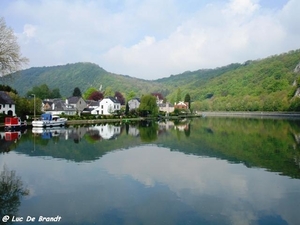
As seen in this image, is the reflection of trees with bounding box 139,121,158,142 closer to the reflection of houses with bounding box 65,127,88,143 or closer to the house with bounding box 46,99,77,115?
the reflection of houses with bounding box 65,127,88,143

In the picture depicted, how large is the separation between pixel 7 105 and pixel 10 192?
1906 inches

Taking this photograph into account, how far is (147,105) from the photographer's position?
9331 centimetres

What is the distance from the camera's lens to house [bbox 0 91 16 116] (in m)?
57.5

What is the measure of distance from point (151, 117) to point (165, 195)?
78.8m

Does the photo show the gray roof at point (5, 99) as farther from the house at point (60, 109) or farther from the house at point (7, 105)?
the house at point (60, 109)

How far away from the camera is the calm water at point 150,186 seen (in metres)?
11.9

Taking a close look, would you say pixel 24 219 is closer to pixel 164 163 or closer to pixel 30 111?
pixel 164 163

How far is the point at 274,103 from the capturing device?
13650 cm

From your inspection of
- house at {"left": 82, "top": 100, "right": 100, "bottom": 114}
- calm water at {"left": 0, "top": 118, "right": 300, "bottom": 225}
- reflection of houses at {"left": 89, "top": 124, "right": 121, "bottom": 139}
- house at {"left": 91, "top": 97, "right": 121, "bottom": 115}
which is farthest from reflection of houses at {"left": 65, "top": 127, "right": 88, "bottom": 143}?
house at {"left": 82, "top": 100, "right": 100, "bottom": 114}

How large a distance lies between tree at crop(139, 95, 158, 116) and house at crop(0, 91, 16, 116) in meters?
40.6

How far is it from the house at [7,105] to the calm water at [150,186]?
32.9 metres

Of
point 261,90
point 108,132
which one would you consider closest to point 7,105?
point 108,132

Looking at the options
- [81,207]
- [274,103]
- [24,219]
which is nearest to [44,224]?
[24,219]

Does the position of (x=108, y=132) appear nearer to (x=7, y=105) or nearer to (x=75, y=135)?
(x=75, y=135)
